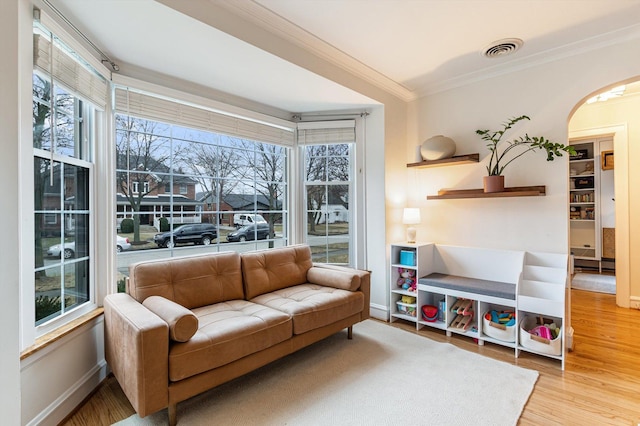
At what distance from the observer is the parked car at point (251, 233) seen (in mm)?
3328

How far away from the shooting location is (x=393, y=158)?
355 centimetres

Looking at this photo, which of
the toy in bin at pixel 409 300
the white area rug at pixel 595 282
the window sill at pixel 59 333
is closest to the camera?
the window sill at pixel 59 333

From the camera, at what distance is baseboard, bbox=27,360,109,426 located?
5.58ft

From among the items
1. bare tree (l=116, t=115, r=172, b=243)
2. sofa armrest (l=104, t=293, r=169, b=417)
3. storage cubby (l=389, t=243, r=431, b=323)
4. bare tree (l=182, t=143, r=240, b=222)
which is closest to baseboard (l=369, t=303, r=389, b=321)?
storage cubby (l=389, t=243, r=431, b=323)

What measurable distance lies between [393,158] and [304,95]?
4.02 ft

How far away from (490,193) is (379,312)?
172 centimetres

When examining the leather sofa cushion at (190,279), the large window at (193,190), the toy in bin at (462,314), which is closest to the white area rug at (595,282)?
the toy in bin at (462,314)

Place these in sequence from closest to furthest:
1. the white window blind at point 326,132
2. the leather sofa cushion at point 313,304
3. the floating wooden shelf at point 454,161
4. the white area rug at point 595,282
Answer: the leather sofa cushion at point 313,304 < the floating wooden shelf at point 454,161 < the white window blind at point 326,132 < the white area rug at point 595,282

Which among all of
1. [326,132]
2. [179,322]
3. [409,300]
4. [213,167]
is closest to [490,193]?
[409,300]

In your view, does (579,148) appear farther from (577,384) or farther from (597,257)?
(577,384)

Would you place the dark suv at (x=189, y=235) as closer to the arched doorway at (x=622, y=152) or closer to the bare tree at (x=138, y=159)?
the bare tree at (x=138, y=159)

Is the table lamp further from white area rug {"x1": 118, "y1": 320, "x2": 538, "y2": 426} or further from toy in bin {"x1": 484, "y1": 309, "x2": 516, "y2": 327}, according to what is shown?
white area rug {"x1": 118, "y1": 320, "x2": 538, "y2": 426}

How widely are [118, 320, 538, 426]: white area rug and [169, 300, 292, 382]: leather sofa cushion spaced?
317 millimetres

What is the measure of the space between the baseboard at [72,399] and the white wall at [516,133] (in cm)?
329
